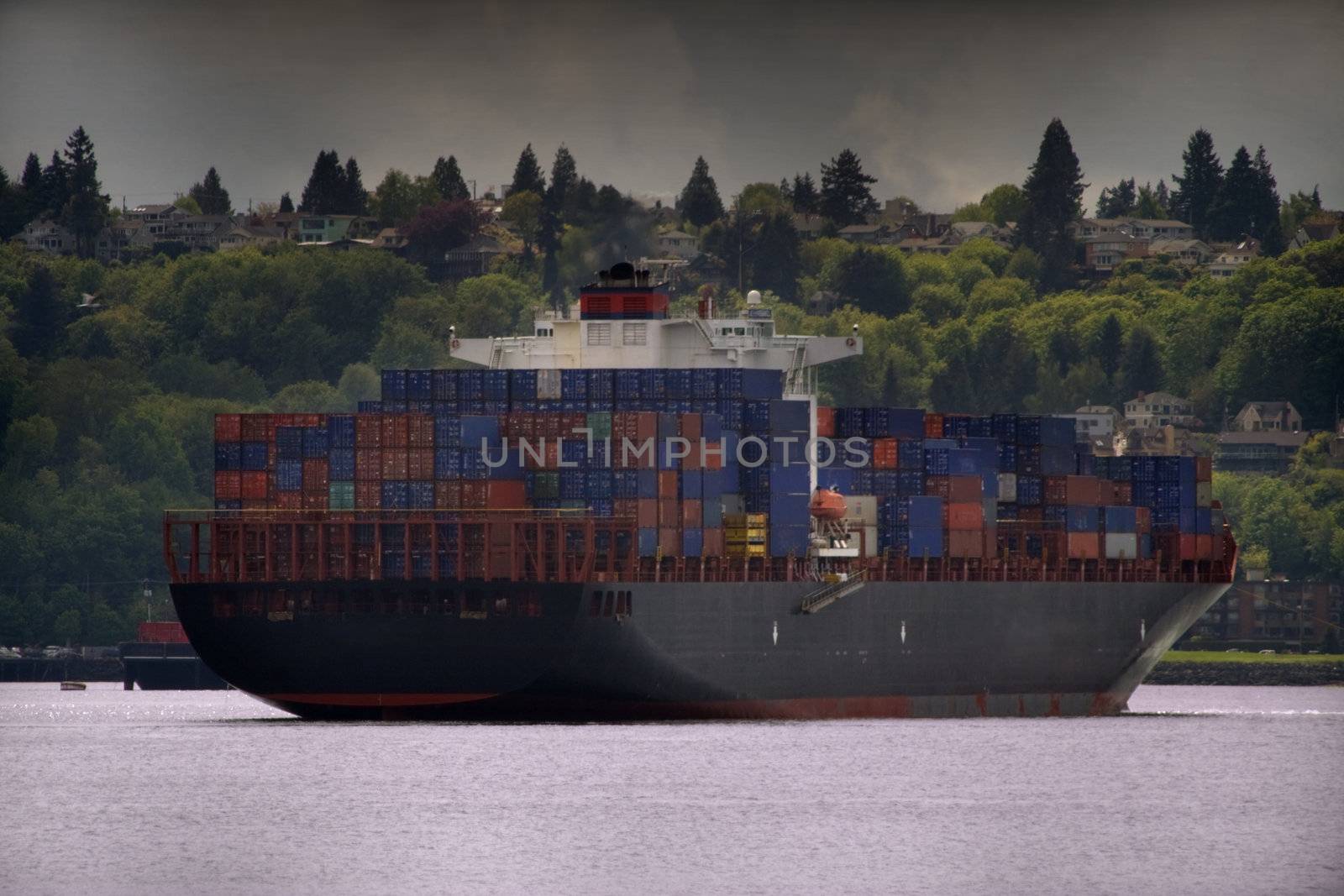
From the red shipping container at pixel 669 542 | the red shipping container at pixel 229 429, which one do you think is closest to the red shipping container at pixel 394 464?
the red shipping container at pixel 229 429

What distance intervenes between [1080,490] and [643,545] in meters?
21.8

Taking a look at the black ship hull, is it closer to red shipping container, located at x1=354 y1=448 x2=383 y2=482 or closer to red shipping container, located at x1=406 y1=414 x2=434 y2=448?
red shipping container, located at x1=354 y1=448 x2=383 y2=482

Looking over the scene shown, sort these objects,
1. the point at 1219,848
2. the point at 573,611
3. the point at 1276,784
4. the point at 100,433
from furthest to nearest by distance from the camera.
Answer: the point at 100,433
the point at 573,611
the point at 1276,784
the point at 1219,848

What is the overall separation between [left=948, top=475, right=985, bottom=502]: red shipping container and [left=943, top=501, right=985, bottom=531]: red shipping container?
16 centimetres

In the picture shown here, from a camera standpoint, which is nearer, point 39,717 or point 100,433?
point 39,717

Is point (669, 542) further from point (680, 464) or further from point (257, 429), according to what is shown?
point (257, 429)

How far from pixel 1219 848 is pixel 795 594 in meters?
28.0

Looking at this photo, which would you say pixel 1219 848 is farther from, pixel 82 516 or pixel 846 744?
pixel 82 516

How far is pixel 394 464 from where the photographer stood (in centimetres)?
9319

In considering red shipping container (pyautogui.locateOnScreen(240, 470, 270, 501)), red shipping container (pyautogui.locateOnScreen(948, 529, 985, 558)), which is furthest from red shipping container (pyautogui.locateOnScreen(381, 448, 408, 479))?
red shipping container (pyautogui.locateOnScreen(948, 529, 985, 558))

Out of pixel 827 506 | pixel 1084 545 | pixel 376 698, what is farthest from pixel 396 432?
pixel 1084 545

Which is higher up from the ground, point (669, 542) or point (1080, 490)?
point (1080, 490)

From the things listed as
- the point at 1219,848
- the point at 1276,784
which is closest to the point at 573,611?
the point at 1276,784

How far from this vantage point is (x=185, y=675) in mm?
151125
